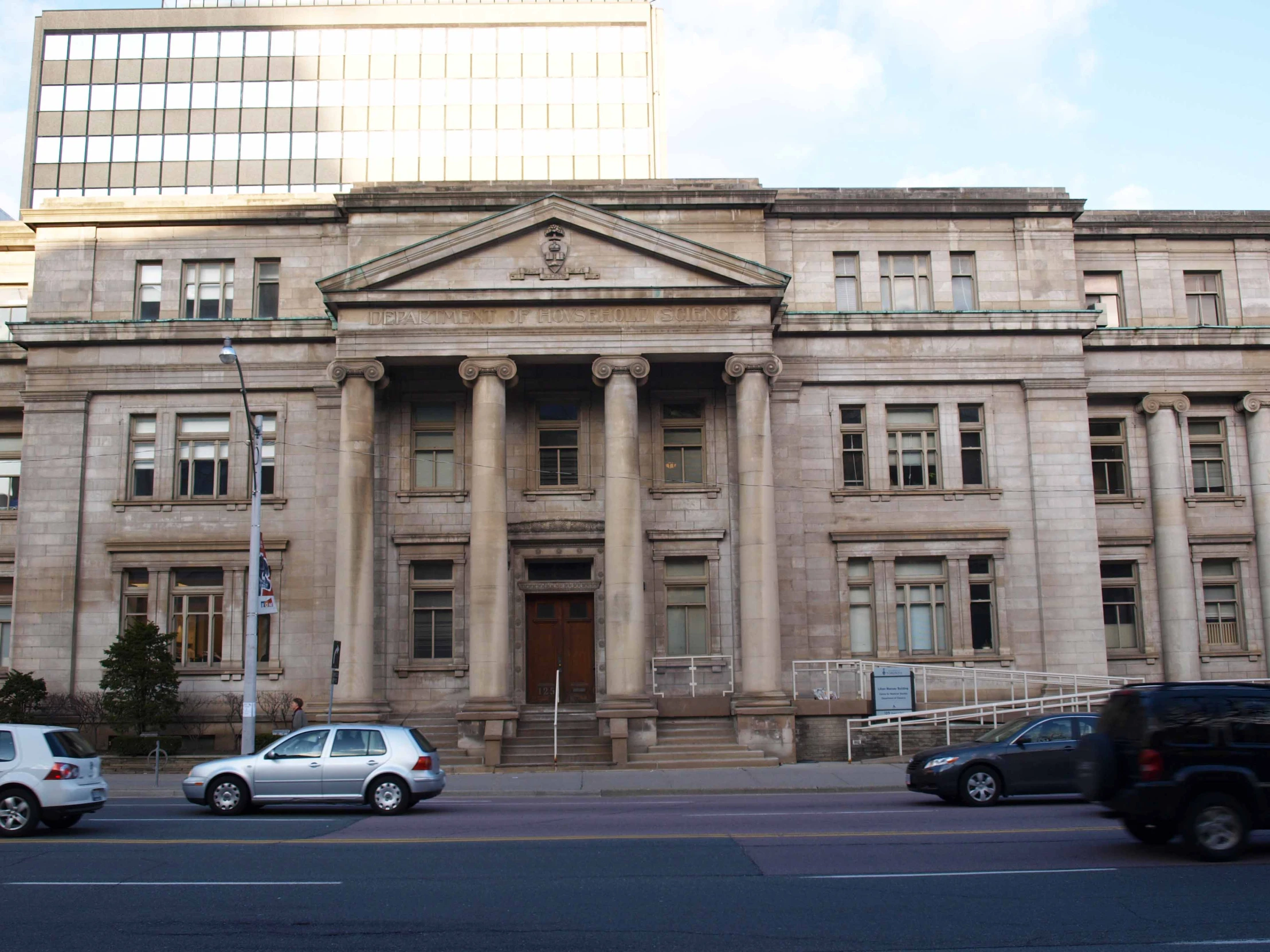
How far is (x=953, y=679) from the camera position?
32.1 metres

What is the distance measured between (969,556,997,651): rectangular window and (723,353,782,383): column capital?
8117mm

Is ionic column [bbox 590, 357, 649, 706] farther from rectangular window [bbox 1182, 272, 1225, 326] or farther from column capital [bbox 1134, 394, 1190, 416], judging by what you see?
rectangular window [bbox 1182, 272, 1225, 326]

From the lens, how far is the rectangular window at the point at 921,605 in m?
32.8

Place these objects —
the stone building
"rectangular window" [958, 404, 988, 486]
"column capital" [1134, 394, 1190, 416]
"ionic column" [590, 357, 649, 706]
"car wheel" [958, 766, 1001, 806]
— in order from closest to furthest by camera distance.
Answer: "car wheel" [958, 766, 1001, 806] → "ionic column" [590, 357, 649, 706] → the stone building → "rectangular window" [958, 404, 988, 486] → "column capital" [1134, 394, 1190, 416]

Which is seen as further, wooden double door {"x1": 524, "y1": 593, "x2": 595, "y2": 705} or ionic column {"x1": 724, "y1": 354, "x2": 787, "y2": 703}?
wooden double door {"x1": 524, "y1": 593, "x2": 595, "y2": 705}

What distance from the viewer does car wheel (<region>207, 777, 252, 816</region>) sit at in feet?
64.1

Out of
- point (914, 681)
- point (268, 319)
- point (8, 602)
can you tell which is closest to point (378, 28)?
point (268, 319)

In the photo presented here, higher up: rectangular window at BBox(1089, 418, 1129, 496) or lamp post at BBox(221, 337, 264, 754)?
rectangular window at BBox(1089, 418, 1129, 496)

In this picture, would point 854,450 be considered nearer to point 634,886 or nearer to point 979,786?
point 979,786

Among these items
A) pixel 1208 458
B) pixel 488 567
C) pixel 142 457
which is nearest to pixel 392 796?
pixel 488 567

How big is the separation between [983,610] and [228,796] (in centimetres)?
2138

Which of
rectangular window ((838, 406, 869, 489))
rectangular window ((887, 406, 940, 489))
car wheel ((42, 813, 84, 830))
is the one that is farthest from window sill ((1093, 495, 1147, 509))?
car wheel ((42, 813, 84, 830))

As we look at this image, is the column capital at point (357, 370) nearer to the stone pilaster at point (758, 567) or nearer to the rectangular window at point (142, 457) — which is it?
the rectangular window at point (142, 457)

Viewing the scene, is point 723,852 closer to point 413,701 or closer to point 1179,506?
point 413,701
